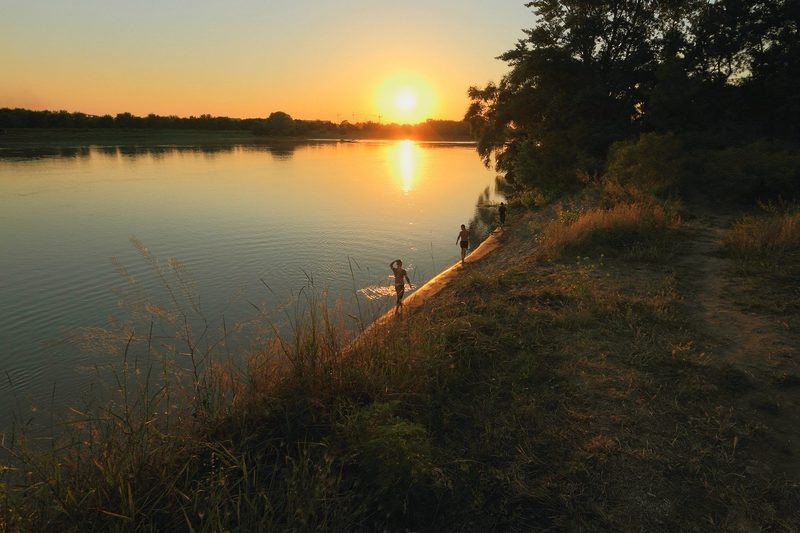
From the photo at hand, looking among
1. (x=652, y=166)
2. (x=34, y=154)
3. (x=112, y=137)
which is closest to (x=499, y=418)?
(x=652, y=166)

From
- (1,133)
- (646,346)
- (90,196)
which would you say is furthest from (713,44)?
(1,133)

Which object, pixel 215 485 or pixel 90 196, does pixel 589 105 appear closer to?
pixel 215 485

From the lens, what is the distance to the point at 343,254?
19.2 metres

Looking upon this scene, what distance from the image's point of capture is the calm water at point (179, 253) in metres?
9.87

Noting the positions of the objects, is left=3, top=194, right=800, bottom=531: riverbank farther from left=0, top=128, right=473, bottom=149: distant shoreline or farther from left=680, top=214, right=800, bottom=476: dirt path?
left=0, top=128, right=473, bottom=149: distant shoreline

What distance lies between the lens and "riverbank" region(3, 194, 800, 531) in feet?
10.8

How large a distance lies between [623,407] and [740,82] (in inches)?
1204

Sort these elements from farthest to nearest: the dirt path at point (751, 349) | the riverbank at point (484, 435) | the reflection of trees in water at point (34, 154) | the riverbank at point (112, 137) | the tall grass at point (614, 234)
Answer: the riverbank at point (112, 137) < the reflection of trees in water at point (34, 154) < the tall grass at point (614, 234) < the dirt path at point (751, 349) < the riverbank at point (484, 435)

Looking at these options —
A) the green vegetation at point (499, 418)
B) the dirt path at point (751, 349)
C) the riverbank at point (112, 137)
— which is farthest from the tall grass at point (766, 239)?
the riverbank at point (112, 137)

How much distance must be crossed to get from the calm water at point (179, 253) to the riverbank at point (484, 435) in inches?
47.9

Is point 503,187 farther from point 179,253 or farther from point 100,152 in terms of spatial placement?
point 100,152

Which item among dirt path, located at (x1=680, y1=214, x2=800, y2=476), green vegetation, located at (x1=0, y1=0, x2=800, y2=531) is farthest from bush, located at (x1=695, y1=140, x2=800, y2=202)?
dirt path, located at (x1=680, y1=214, x2=800, y2=476)

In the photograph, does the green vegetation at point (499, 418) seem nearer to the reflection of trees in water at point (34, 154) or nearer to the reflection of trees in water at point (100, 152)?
the reflection of trees in water at point (100, 152)

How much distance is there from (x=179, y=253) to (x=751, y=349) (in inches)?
770
